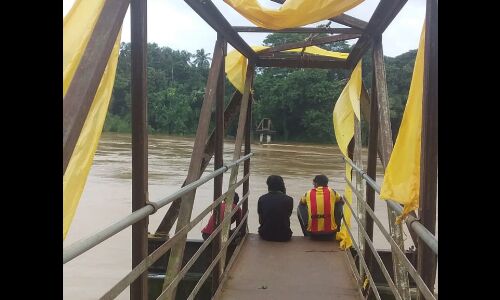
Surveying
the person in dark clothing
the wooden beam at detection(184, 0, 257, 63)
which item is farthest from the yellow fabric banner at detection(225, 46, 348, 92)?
the person in dark clothing

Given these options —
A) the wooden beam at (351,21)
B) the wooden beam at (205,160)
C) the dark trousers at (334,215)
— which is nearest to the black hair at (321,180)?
the dark trousers at (334,215)

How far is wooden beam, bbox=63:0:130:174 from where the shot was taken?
1.30m

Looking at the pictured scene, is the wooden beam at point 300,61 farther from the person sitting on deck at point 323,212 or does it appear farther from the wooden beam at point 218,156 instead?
the wooden beam at point 218,156

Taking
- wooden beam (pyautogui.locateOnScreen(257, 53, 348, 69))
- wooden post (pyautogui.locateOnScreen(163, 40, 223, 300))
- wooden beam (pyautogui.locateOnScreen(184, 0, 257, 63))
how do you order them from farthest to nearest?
wooden beam (pyautogui.locateOnScreen(257, 53, 348, 69)) → wooden beam (pyautogui.locateOnScreen(184, 0, 257, 63)) → wooden post (pyautogui.locateOnScreen(163, 40, 223, 300))

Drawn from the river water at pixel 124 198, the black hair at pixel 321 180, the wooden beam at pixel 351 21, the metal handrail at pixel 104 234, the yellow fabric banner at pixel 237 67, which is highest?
the wooden beam at pixel 351 21

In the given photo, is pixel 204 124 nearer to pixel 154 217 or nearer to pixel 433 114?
pixel 433 114

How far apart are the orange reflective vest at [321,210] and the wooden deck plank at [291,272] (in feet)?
0.47

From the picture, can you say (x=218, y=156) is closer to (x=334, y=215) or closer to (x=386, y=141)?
(x=386, y=141)

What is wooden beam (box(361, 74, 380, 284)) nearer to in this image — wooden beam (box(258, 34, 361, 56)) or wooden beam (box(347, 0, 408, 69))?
wooden beam (box(347, 0, 408, 69))

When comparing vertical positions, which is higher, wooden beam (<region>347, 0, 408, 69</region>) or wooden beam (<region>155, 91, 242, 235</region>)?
wooden beam (<region>347, 0, 408, 69</region>)

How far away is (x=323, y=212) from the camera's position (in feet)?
16.1

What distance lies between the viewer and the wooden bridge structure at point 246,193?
1557mm
